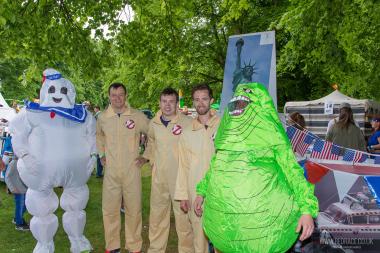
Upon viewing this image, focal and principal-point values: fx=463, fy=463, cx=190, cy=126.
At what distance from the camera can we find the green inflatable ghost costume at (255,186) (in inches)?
105

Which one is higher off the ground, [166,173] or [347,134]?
[347,134]

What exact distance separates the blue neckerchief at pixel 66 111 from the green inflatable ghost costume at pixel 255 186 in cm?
255

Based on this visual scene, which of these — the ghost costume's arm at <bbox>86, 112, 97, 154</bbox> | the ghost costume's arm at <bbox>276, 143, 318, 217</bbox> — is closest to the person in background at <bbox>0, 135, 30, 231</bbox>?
the ghost costume's arm at <bbox>86, 112, 97, 154</bbox>

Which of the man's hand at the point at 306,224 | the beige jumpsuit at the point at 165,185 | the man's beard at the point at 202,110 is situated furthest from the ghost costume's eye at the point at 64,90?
the man's hand at the point at 306,224

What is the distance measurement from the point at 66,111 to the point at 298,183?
3.07 m

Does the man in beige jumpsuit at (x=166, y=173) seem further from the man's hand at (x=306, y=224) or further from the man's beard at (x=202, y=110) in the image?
the man's hand at (x=306, y=224)

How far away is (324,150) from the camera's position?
Answer: 5.47 meters

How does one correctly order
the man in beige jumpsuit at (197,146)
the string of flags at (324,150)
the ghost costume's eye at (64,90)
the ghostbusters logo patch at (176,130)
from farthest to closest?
the string of flags at (324,150) → the ghost costume's eye at (64,90) → the ghostbusters logo patch at (176,130) → the man in beige jumpsuit at (197,146)

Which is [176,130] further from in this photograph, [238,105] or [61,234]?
[61,234]

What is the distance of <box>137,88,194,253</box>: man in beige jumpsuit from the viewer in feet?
16.1

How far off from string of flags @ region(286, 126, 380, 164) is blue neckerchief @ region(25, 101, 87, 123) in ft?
8.76

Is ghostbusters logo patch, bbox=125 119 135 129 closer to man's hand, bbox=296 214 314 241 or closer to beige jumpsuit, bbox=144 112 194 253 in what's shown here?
beige jumpsuit, bbox=144 112 194 253

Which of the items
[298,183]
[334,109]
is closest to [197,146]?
[298,183]

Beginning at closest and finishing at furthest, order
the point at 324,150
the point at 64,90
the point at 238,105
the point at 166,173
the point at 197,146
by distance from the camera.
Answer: the point at 238,105
the point at 197,146
the point at 166,173
the point at 64,90
the point at 324,150
